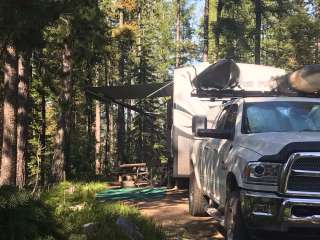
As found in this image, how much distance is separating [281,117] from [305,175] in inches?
70.9

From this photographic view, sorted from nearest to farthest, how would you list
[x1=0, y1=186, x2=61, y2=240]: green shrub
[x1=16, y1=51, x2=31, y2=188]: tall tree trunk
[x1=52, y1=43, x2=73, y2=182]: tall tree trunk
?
[x1=0, y1=186, x2=61, y2=240]: green shrub < [x1=16, y1=51, x2=31, y2=188]: tall tree trunk < [x1=52, y1=43, x2=73, y2=182]: tall tree trunk

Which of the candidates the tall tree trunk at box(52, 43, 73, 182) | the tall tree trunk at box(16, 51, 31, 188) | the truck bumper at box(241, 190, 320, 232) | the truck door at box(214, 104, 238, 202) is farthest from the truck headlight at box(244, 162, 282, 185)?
the tall tree trunk at box(52, 43, 73, 182)

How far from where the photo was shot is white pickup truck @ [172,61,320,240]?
242 inches

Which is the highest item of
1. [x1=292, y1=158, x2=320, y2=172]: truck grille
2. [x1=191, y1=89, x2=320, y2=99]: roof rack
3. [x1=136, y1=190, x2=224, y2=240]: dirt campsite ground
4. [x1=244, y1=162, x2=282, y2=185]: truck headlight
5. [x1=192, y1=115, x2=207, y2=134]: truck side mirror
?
[x1=191, y1=89, x2=320, y2=99]: roof rack

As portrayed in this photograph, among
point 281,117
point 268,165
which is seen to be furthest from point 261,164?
point 281,117

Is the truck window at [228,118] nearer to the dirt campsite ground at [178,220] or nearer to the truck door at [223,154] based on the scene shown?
the truck door at [223,154]

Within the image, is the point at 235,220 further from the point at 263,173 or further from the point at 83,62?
the point at 83,62

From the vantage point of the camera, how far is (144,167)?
→ 20.6m

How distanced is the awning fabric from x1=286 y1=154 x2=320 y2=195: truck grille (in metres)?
12.0

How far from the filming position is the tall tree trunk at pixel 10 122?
14009 mm

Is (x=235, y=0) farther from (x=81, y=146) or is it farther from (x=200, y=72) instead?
(x=200, y=72)

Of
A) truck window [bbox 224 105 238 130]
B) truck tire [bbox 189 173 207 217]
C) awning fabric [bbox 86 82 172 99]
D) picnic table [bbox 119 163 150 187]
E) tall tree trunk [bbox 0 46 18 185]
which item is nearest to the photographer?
truck window [bbox 224 105 238 130]

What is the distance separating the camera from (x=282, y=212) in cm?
610

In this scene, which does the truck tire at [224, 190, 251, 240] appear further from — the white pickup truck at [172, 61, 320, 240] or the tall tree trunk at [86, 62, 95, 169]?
the tall tree trunk at [86, 62, 95, 169]
